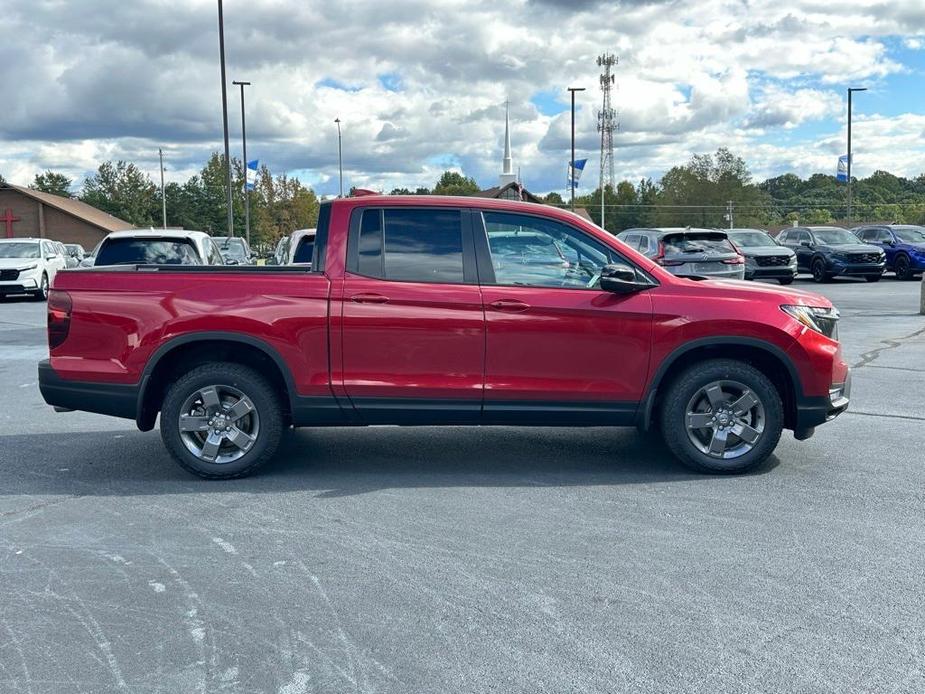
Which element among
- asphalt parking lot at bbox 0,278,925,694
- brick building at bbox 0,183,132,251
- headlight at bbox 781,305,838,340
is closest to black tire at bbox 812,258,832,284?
asphalt parking lot at bbox 0,278,925,694

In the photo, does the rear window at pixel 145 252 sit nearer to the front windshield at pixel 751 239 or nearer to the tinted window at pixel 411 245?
the tinted window at pixel 411 245

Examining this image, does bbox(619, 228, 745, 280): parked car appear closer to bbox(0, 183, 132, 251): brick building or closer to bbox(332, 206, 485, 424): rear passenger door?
bbox(332, 206, 485, 424): rear passenger door

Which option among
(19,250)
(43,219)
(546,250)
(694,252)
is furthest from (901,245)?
(43,219)

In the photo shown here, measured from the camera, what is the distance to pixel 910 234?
32344 mm

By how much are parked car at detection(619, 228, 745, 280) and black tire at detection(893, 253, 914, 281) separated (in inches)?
460

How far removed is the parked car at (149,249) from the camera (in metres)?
12.9

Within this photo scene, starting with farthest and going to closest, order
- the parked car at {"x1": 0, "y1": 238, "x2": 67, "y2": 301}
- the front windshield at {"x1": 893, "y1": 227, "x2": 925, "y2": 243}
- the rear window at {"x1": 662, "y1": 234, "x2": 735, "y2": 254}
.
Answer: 1. the front windshield at {"x1": 893, "y1": 227, "x2": 925, "y2": 243}
2. the parked car at {"x1": 0, "y1": 238, "x2": 67, "y2": 301}
3. the rear window at {"x1": 662, "y1": 234, "x2": 735, "y2": 254}

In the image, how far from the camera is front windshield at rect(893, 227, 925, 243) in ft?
104

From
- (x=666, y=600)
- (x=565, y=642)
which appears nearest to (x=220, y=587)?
(x=565, y=642)

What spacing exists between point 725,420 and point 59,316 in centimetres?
449

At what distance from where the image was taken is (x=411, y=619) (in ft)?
13.8

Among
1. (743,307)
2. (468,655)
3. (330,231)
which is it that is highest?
(330,231)

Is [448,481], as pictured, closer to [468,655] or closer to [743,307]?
[743,307]

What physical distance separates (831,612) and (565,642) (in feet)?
3.94
